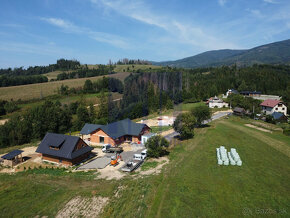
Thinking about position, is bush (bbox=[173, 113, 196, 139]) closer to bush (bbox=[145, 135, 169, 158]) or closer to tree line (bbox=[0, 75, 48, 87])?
bush (bbox=[145, 135, 169, 158])

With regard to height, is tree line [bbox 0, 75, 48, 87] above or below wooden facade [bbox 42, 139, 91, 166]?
above

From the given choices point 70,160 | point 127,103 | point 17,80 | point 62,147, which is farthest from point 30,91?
point 70,160

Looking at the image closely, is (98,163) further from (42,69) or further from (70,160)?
(42,69)

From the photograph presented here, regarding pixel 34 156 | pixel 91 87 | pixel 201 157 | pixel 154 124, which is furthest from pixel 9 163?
pixel 91 87

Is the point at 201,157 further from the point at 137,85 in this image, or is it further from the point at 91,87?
the point at 91,87

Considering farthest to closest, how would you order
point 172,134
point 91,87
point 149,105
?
point 91,87
point 149,105
point 172,134

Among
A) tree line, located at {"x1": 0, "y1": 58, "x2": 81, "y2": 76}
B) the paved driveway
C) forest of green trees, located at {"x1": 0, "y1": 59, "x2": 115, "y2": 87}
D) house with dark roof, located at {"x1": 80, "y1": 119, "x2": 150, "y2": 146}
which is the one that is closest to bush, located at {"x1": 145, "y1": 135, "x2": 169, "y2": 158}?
the paved driveway
